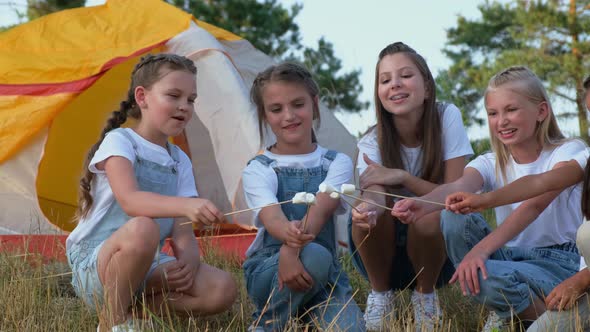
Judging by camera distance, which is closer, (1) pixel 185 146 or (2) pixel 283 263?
(2) pixel 283 263

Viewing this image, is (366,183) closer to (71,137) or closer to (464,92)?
(71,137)

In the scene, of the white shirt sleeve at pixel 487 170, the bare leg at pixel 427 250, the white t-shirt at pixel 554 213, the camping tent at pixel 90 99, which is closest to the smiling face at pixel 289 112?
the bare leg at pixel 427 250

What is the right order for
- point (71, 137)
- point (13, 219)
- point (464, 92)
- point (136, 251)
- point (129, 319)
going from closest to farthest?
point (136, 251), point (129, 319), point (13, 219), point (71, 137), point (464, 92)

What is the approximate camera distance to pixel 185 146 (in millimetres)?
5051

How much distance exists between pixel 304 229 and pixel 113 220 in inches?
25.8

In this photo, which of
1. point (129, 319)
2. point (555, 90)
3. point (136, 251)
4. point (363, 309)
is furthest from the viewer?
point (555, 90)

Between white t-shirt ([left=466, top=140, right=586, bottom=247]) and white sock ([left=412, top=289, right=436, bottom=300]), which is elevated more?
white t-shirt ([left=466, top=140, right=586, bottom=247])

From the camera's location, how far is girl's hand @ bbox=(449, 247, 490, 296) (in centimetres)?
240

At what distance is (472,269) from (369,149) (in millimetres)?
702

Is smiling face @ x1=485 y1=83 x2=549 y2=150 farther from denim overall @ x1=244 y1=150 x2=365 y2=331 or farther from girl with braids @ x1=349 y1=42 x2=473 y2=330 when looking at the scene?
denim overall @ x1=244 y1=150 x2=365 y2=331

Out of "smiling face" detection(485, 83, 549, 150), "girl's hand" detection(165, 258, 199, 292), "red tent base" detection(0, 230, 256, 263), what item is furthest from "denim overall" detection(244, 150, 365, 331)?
"red tent base" detection(0, 230, 256, 263)

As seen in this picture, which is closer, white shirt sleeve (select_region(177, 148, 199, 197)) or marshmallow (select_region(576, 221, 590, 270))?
marshmallow (select_region(576, 221, 590, 270))

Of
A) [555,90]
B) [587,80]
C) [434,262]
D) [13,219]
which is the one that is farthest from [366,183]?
[555,90]

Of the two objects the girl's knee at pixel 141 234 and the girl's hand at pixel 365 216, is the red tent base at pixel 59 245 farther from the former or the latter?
the girl's knee at pixel 141 234
